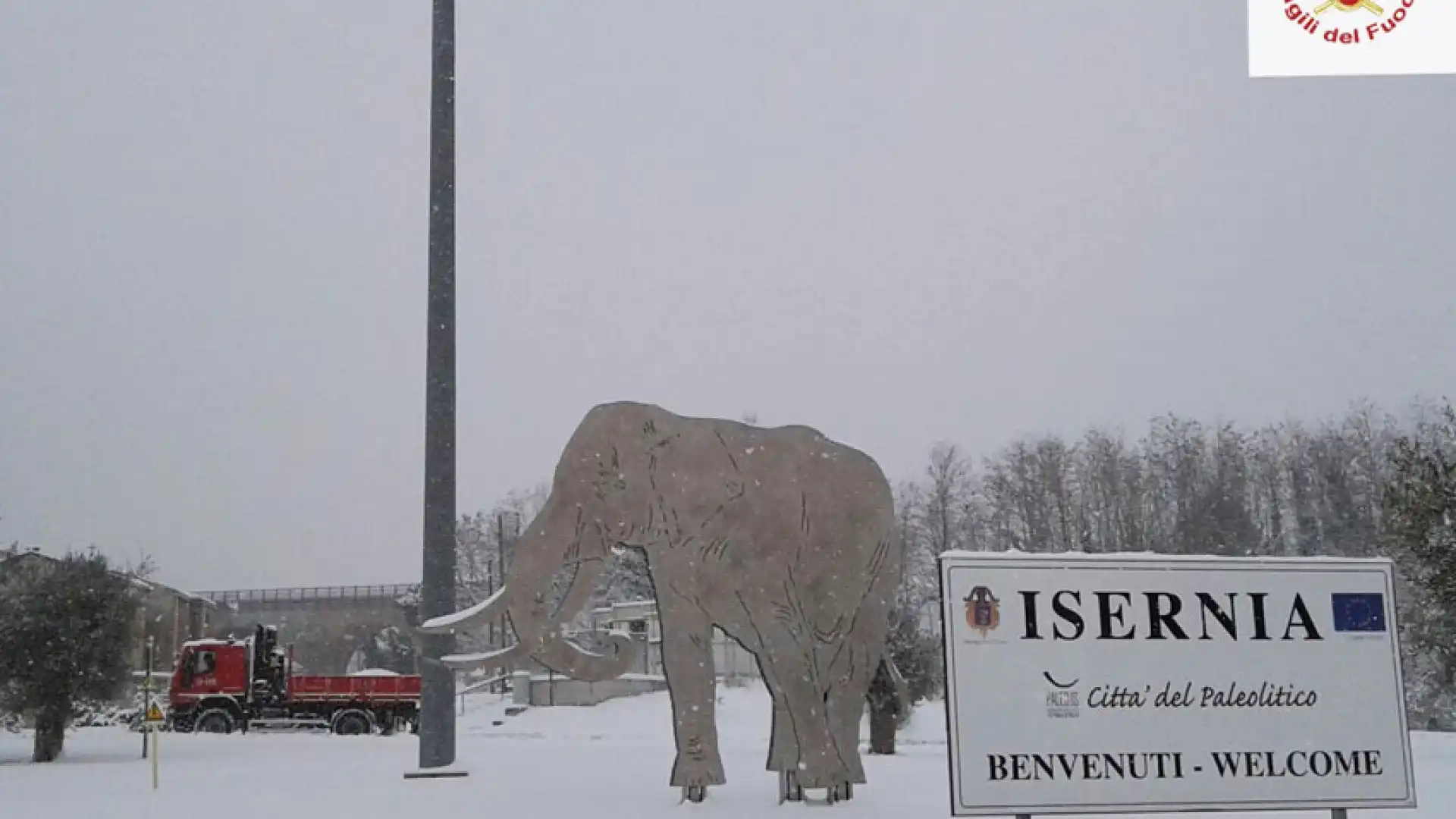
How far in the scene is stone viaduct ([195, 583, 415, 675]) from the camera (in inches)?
2726

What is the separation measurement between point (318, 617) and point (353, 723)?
4756 centimetres

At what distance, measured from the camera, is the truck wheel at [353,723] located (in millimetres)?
31141

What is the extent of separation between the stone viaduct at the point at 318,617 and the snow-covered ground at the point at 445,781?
134 ft

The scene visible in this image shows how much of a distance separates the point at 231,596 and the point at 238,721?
52.5 meters

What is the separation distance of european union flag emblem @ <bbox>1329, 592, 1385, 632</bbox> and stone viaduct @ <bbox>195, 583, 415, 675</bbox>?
193 feet

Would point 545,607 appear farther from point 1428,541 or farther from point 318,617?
point 318,617

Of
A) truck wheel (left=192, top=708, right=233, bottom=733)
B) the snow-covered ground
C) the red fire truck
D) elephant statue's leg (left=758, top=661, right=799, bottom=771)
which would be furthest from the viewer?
the red fire truck

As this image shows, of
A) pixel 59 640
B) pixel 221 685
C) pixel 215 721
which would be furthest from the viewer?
pixel 221 685

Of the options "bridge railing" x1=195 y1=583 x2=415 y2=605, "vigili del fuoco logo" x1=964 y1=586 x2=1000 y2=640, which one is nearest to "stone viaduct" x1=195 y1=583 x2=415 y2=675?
"bridge railing" x1=195 y1=583 x2=415 y2=605

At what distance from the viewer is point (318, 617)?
250 feet

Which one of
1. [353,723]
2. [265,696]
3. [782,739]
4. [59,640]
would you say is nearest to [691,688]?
[782,739]

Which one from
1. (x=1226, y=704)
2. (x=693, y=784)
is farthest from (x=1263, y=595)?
(x=693, y=784)

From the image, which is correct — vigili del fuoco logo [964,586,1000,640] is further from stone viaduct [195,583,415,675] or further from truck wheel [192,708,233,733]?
stone viaduct [195,583,415,675]

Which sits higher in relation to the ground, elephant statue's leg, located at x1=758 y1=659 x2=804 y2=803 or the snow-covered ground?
elephant statue's leg, located at x1=758 y1=659 x2=804 y2=803
